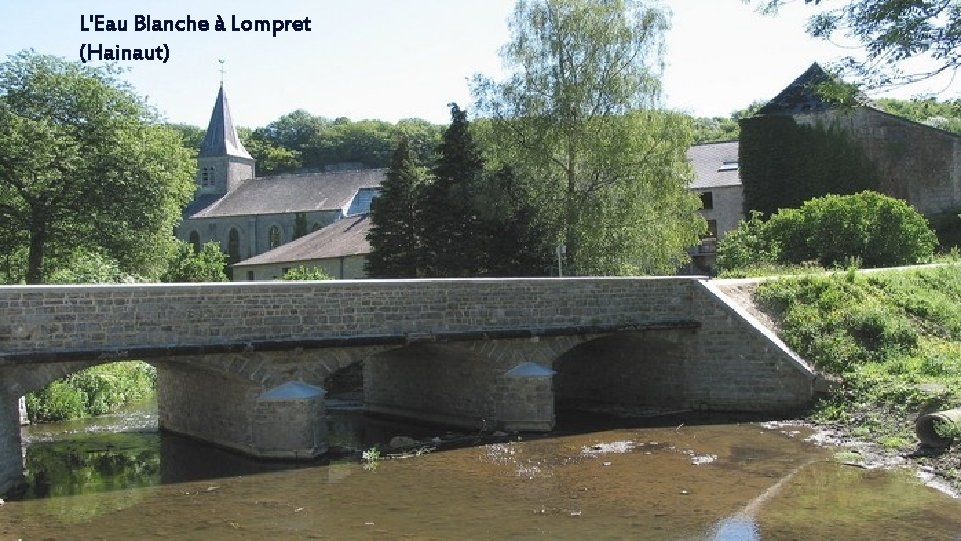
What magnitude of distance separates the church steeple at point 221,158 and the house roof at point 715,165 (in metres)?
36.2

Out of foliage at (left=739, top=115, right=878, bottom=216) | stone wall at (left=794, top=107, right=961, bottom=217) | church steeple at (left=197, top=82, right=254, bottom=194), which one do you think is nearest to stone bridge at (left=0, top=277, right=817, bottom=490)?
foliage at (left=739, top=115, right=878, bottom=216)

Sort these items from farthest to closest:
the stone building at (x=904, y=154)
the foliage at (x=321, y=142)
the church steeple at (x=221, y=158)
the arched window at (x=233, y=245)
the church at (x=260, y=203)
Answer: the foliage at (x=321, y=142), the church steeple at (x=221, y=158), the arched window at (x=233, y=245), the church at (x=260, y=203), the stone building at (x=904, y=154)

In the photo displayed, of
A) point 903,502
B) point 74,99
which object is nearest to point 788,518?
point 903,502

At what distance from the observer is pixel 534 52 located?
2689 cm

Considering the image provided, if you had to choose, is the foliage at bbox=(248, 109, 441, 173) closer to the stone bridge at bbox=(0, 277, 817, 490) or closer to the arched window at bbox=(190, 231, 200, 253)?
the arched window at bbox=(190, 231, 200, 253)

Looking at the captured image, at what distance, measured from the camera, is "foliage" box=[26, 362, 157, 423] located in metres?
21.0

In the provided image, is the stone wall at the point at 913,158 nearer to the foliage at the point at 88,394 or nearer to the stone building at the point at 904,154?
the stone building at the point at 904,154

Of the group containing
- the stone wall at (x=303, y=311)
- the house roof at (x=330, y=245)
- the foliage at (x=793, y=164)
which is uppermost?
the foliage at (x=793, y=164)

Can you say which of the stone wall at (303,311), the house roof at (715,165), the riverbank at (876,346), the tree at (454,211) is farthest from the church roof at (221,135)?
the riverbank at (876,346)

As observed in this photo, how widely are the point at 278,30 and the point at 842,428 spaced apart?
12288 mm

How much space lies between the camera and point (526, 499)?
1247 cm

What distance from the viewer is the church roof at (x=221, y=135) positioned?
6769cm

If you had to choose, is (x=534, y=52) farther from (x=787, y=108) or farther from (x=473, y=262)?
(x=787, y=108)

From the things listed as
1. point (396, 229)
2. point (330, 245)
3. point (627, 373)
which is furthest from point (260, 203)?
point (627, 373)
